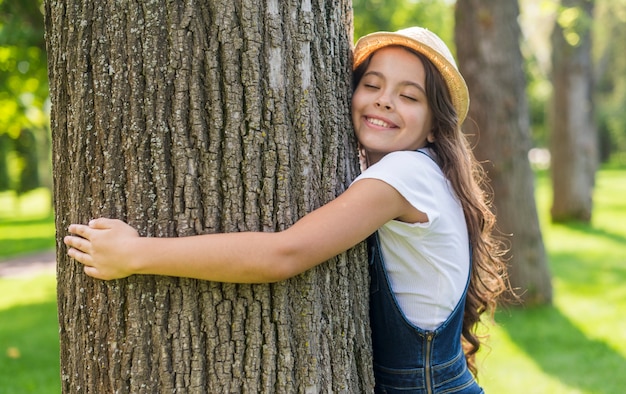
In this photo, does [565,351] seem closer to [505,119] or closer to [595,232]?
[505,119]

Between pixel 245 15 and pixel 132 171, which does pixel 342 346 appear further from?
pixel 245 15

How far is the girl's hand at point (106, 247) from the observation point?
2.04m

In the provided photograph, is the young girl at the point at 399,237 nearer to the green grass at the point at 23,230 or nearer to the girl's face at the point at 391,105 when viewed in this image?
the girl's face at the point at 391,105

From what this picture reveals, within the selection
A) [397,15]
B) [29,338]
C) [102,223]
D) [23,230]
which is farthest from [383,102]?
[23,230]

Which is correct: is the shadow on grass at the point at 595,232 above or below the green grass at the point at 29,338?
above

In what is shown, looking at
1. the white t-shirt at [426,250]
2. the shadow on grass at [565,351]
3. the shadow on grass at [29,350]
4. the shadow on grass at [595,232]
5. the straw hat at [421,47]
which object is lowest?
the shadow on grass at [565,351]

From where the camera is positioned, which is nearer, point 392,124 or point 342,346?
point 342,346

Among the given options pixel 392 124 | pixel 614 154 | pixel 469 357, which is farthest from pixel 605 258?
pixel 614 154

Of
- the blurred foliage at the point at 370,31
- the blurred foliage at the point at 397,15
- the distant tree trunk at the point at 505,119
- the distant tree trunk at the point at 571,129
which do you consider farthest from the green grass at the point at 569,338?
the blurred foliage at the point at 397,15

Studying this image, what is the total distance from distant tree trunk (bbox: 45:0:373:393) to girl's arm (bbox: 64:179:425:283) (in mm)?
65

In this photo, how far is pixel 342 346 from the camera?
229cm

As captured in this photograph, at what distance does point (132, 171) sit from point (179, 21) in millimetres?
458

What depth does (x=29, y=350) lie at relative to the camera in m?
6.84

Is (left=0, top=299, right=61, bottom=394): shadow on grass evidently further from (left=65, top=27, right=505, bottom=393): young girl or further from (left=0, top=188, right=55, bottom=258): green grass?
(left=0, top=188, right=55, bottom=258): green grass
